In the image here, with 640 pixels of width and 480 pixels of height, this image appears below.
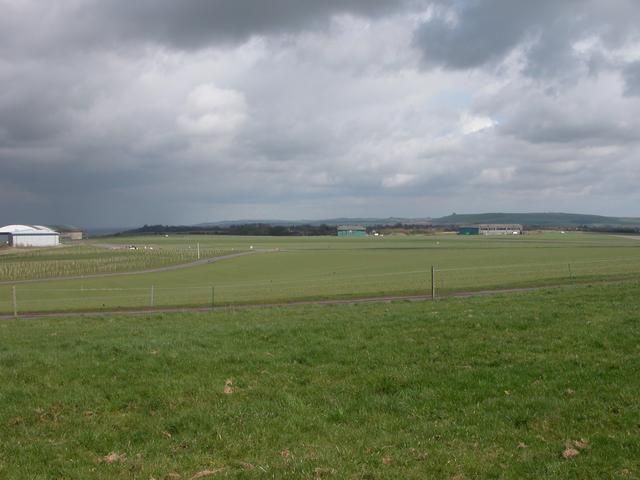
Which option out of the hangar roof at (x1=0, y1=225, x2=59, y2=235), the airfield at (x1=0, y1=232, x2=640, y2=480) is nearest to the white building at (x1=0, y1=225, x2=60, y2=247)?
the hangar roof at (x1=0, y1=225, x2=59, y2=235)

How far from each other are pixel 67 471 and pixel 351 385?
12.9ft

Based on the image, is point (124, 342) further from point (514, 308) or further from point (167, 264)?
point (167, 264)

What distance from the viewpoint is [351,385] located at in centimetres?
866

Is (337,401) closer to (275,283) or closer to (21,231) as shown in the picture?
(275,283)

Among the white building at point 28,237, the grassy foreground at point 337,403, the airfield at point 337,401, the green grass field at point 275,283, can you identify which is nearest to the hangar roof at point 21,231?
the white building at point 28,237

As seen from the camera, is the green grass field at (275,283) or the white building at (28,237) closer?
the green grass field at (275,283)

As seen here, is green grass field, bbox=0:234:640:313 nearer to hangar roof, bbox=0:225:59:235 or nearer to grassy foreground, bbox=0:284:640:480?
grassy foreground, bbox=0:284:640:480

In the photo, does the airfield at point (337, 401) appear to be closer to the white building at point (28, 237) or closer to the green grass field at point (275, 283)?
the green grass field at point (275, 283)

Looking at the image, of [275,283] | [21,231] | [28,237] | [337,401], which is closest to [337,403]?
[337,401]

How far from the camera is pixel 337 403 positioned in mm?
7938

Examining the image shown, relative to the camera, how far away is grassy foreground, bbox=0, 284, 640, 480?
240 inches

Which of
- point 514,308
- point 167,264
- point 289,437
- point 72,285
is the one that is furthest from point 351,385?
point 167,264

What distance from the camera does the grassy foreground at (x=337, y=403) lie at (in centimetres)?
609

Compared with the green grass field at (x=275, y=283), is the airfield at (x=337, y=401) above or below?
above
